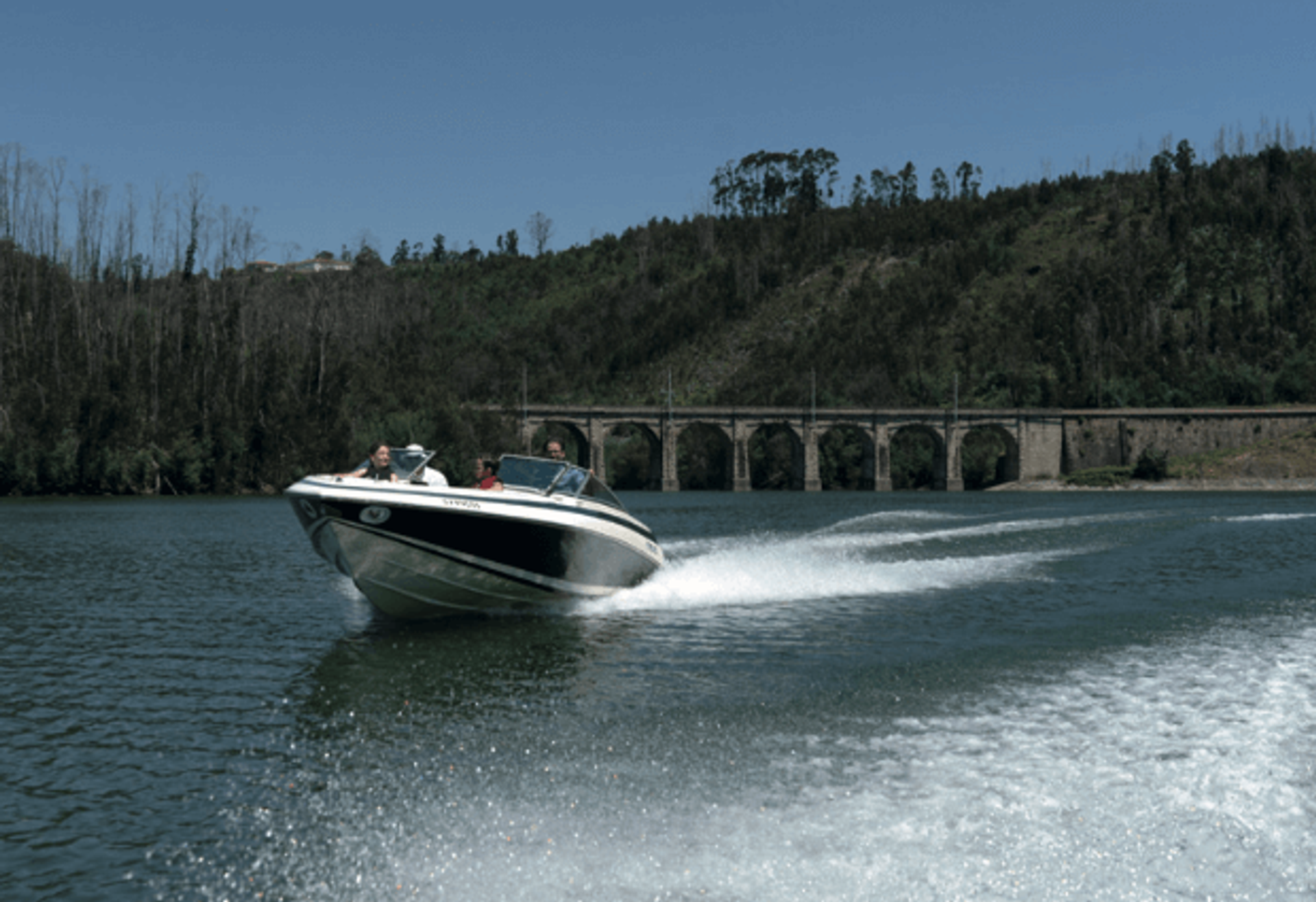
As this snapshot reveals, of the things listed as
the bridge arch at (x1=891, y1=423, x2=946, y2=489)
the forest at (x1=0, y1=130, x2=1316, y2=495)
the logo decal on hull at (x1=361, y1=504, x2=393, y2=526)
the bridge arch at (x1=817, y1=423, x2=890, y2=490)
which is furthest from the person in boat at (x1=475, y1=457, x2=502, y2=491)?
the bridge arch at (x1=891, y1=423, x2=946, y2=489)

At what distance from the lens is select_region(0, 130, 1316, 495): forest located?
7650 centimetres

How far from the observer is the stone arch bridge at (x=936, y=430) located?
12194 cm

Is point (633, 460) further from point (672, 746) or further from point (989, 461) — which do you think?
point (672, 746)

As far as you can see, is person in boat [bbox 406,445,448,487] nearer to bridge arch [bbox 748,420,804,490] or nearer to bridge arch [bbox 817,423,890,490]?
bridge arch [bbox 817,423,890,490]

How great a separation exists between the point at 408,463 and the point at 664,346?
178 metres

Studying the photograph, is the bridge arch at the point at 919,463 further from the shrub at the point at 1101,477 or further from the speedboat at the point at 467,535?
the speedboat at the point at 467,535

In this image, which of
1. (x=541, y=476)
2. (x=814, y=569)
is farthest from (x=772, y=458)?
(x=541, y=476)

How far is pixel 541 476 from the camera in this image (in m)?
18.1

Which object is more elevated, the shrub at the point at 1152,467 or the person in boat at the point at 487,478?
the person in boat at the point at 487,478

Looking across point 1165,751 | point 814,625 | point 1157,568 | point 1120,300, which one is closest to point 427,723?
point 1165,751

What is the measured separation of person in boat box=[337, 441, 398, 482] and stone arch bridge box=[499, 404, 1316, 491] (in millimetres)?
99708

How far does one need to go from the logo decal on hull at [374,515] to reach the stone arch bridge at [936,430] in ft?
329

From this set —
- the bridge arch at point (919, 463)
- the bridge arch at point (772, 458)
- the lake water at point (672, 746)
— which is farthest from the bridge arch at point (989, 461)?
the lake water at point (672, 746)

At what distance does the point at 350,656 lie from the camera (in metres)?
15.5
